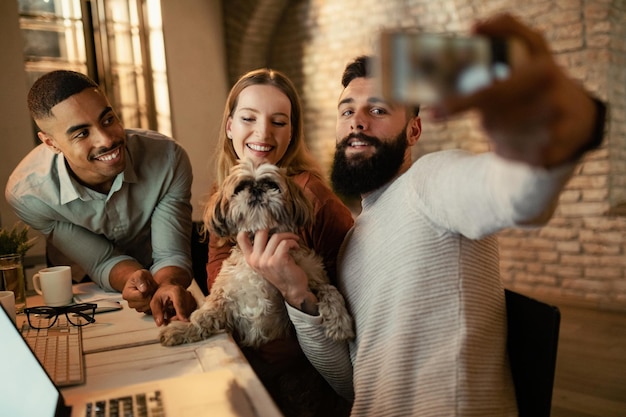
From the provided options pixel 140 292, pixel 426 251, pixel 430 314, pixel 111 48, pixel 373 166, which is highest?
pixel 111 48

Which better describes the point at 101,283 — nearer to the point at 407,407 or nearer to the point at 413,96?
the point at 407,407

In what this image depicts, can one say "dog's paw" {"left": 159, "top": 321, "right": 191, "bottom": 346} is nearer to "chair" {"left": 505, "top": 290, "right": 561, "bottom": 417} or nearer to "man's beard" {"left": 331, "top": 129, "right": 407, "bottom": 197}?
"man's beard" {"left": 331, "top": 129, "right": 407, "bottom": 197}

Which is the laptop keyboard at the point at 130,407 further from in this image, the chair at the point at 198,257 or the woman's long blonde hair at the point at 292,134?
the chair at the point at 198,257

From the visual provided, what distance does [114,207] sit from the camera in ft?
6.69

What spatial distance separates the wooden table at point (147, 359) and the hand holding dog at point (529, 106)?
2.22ft

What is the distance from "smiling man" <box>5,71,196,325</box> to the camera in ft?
6.09

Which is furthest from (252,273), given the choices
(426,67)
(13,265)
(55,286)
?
(426,67)

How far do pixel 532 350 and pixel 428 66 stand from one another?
889 mm

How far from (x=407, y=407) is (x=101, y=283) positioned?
1362mm

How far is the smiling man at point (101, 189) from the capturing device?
6.09ft

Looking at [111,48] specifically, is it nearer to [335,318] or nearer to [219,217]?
[219,217]

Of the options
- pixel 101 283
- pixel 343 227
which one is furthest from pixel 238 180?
pixel 101 283

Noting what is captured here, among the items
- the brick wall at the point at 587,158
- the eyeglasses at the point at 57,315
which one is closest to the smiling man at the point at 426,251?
the eyeglasses at the point at 57,315

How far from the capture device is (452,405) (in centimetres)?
103
